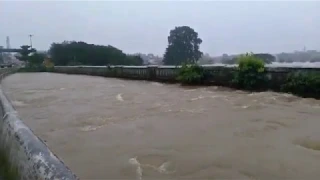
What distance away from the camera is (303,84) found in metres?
12.8

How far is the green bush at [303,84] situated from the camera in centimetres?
1227

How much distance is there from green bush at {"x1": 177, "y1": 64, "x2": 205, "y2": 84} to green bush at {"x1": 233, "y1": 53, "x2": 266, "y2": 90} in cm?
326

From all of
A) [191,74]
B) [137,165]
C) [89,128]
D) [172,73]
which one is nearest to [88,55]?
[172,73]

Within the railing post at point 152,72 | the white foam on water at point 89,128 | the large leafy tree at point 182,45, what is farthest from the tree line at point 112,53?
the white foam on water at point 89,128

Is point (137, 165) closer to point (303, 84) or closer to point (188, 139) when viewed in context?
point (188, 139)

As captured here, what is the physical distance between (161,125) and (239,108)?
3.38m

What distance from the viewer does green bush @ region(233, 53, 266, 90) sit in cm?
1502

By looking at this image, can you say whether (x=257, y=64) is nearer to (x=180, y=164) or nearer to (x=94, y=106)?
(x=94, y=106)

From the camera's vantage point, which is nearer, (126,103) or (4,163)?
(4,163)

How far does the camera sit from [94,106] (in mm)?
11688

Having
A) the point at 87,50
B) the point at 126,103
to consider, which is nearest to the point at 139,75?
the point at 126,103

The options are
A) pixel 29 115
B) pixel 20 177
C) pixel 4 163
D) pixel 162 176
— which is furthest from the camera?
pixel 29 115

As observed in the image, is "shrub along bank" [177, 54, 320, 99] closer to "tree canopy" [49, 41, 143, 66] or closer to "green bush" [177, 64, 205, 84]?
"green bush" [177, 64, 205, 84]

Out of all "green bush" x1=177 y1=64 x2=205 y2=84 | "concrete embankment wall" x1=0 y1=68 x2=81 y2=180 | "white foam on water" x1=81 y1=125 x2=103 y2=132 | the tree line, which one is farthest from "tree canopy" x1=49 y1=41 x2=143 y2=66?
"concrete embankment wall" x1=0 y1=68 x2=81 y2=180
